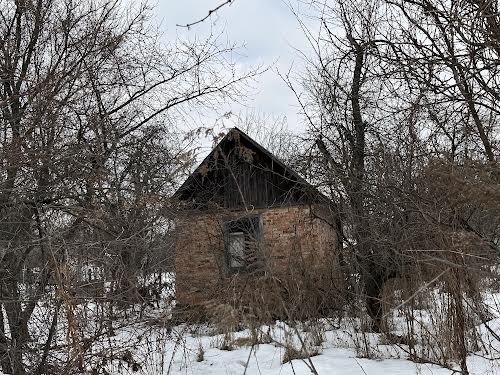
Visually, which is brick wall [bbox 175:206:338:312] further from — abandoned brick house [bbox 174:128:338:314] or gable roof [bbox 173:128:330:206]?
gable roof [bbox 173:128:330:206]

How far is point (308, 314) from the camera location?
766 centimetres

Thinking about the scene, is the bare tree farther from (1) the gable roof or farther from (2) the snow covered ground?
(1) the gable roof

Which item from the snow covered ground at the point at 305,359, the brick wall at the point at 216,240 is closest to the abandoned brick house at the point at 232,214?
the brick wall at the point at 216,240

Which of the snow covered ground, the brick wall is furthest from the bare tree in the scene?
the brick wall

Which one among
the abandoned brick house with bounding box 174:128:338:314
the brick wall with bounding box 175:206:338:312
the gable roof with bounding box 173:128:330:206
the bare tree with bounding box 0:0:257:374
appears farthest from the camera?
the gable roof with bounding box 173:128:330:206

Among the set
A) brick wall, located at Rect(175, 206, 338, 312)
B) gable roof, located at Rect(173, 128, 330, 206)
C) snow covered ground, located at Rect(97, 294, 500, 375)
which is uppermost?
gable roof, located at Rect(173, 128, 330, 206)

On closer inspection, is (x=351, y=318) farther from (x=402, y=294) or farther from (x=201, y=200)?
(x=201, y=200)

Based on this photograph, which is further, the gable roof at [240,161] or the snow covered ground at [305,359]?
the gable roof at [240,161]

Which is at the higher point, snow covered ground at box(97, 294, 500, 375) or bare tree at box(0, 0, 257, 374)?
bare tree at box(0, 0, 257, 374)

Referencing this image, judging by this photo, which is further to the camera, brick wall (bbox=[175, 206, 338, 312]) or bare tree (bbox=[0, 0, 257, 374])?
brick wall (bbox=[175, 206, 338, 312])

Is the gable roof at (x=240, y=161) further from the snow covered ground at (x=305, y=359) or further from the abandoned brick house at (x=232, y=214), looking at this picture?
the snow covered ground at (x=305, y=359)

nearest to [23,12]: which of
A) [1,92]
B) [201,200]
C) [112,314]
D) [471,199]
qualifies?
[1,92]

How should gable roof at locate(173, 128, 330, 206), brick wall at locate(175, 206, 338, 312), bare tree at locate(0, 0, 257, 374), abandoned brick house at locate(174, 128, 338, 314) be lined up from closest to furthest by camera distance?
bare tree at locate(0, 0, 257, 374), brick wall at locate(175, 206, 338, 312), abandoned brick house at locate(174, 128, 338, 314), gable roof at locate(173, 128, 330, 206)

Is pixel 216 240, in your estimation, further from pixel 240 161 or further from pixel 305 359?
pixel 305 359
